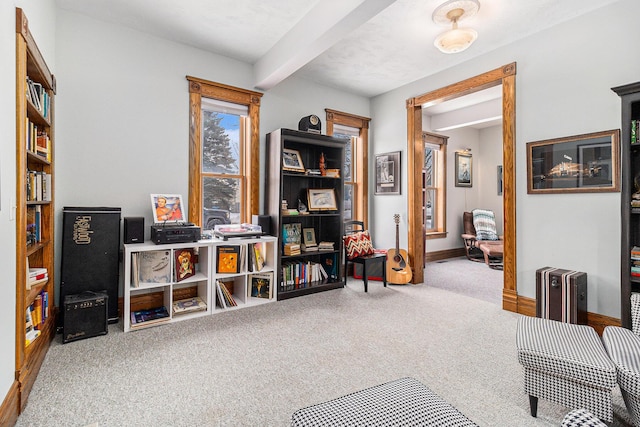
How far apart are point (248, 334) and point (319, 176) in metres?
2.16

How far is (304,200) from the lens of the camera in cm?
438

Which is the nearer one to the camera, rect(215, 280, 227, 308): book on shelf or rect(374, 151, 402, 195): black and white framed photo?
rect(215, 280, 227, 308): book on shelf

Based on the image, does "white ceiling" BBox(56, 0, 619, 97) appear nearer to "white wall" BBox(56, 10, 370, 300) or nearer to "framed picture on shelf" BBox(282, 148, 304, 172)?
"white wall" BBox(56, 10, 370, 300)

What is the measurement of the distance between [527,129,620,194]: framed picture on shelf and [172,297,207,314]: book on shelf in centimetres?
359

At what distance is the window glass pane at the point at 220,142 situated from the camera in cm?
379

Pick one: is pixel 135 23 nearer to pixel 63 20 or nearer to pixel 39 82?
pixel 63 20

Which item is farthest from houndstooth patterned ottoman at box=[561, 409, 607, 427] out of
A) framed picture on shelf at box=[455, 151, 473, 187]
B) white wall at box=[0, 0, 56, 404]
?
framed picture on shelf at box=[455, 151, 473, 187]

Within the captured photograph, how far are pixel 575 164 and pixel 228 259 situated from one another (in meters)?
3.52

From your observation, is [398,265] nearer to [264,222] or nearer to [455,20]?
[264,222]

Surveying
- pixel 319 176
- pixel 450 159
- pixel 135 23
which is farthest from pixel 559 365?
pixel 450 159

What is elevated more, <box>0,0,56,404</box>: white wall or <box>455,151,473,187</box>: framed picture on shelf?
<box>455,151,473,187</box>: framed picture on shelf

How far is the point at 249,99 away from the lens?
13.1 ft

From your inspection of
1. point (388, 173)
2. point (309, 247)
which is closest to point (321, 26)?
point (309, 247)

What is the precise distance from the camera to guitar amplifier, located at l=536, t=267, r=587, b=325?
106 inches
